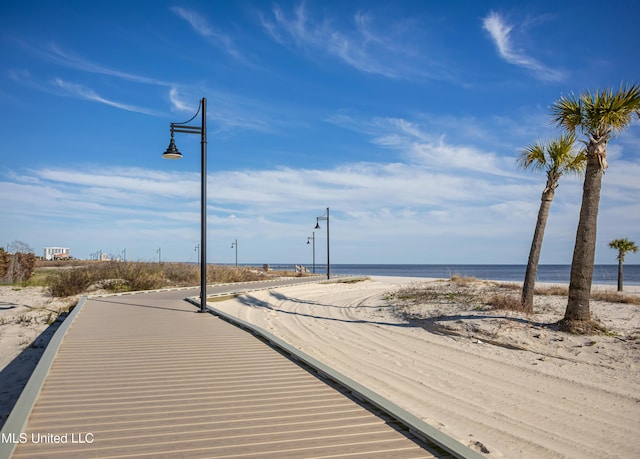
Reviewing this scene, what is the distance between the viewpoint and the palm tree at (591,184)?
10531 mm

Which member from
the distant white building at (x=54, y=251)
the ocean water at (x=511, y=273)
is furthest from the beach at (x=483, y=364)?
the distant white building at (x=54, y=251)

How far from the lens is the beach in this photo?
18.3ft

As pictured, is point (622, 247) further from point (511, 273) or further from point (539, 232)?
point (511, 273)

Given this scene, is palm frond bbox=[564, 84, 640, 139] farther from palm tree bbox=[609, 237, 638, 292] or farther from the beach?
palm tree bbox=[609, 237, 638, 292]

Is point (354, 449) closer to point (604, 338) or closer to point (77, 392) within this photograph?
point (77, 392)

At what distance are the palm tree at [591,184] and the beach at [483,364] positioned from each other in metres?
0.74

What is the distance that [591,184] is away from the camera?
10.7 metres

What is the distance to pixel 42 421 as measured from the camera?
4219 millimetres

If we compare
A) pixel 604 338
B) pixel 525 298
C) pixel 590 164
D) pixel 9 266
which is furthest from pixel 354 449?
pixel 9 266

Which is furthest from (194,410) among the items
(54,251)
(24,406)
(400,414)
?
(54,251)

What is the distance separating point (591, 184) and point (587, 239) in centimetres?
127

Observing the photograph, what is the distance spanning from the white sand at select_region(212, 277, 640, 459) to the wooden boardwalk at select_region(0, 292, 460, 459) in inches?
63.4

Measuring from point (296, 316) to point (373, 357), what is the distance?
20.6 feet

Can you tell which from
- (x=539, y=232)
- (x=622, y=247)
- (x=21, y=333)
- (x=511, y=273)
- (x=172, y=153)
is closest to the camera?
(x=21, y=333)
